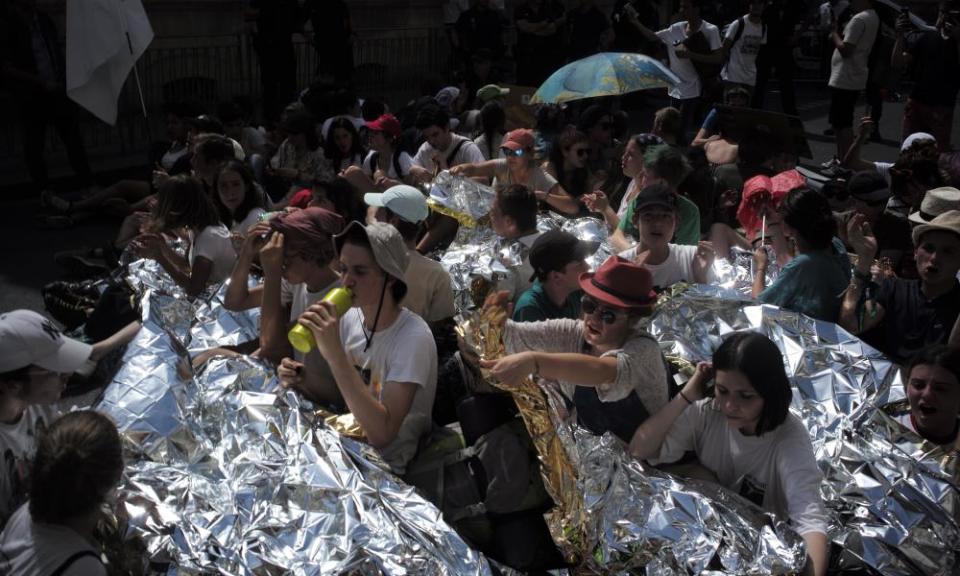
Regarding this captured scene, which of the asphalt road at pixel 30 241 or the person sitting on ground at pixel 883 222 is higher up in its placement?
the person sitting on ground at pixel 883 222

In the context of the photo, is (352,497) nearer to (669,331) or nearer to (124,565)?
(124,565)

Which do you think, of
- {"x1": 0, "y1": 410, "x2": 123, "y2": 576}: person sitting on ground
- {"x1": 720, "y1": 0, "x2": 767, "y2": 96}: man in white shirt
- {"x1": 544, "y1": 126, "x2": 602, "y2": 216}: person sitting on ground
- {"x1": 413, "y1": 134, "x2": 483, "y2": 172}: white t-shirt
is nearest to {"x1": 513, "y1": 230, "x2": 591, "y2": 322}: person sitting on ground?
{"x1": 0, "y1": 410, "x2": 123, "y2": 576}: person sitting on ground

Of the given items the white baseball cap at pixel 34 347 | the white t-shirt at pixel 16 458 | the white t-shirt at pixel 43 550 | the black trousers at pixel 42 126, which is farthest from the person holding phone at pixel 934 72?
the white t-shirt at pixel 43 550

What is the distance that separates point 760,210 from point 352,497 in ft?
10.6

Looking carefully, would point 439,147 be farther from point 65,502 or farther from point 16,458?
point 65,502

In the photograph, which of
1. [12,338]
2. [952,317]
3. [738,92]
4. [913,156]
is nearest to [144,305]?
[12,338]

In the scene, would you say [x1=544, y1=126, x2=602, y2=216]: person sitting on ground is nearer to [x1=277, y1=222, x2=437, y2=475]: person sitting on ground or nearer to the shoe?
[x1=277, y1=222, x2=437, y2=475]: person sitting on ground

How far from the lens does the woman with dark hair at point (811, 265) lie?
4.52m

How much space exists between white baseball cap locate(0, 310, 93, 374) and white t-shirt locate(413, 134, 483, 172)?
4.36 m

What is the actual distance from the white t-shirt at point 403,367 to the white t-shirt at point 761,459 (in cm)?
83

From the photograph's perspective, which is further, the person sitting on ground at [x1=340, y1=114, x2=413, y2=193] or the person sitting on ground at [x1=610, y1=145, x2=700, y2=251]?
the person sitting on ground at [x1=340, y1=114, x2=413, y2=193]

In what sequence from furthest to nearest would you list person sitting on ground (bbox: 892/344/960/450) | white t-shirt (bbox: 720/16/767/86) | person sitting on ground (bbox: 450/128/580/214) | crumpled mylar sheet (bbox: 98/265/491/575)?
white t-shirt (bbox: 720/16/767/86)
person sitting on ground (bbox: 450/128/580/214)
person sitting on ground (bbox: 892/344/960/450)
crumpled mylar sheet (bbox: 98/265/491/575)

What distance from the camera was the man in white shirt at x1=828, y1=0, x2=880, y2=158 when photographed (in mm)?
10609

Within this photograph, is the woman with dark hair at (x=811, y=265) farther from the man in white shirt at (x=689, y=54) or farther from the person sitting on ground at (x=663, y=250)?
the man in white shirt at (x=689, y=54)
